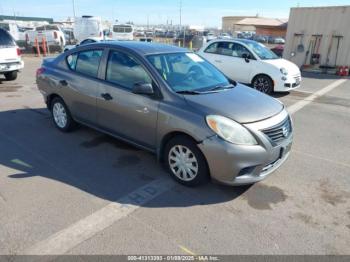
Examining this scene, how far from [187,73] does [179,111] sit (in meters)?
0.90

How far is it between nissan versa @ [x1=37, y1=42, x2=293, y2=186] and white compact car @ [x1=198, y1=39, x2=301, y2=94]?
4830 millimetres

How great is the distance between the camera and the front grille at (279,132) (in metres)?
3.31

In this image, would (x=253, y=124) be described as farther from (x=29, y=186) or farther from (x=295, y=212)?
(x=29, y=186)

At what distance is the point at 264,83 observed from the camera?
9055 millimetres

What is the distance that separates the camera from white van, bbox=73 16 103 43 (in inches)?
967

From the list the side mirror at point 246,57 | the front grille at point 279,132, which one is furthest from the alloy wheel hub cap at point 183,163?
the side mirror at point 246,57

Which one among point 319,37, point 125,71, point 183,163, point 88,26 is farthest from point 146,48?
point 88,26

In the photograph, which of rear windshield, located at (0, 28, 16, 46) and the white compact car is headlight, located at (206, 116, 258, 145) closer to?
the white compact car

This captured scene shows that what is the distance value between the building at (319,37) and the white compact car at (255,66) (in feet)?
23.2

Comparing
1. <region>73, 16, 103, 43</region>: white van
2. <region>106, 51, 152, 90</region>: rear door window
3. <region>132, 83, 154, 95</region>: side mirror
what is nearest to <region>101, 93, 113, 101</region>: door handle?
<region>106, 51, 152, 90</region>: rear door window

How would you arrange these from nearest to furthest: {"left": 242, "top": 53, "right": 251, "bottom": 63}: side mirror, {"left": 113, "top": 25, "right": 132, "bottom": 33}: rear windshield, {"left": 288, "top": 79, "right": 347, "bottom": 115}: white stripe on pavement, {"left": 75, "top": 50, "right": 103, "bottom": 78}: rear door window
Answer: {"left": 75, "top": 50, "right": 103, "bottom": 78}: rear door window → {"left": 288, "top": 79, "right": 347, "bottom": 115}: white stripe on pavement → {"left": 242, "top": 53, "right": 251, "bottom": 63}: side mirror → {"left": 113, "top": 25, "right": 132, "bottom": 33}: rear windshield

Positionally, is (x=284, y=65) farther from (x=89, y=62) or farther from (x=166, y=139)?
(x=166, y=139)

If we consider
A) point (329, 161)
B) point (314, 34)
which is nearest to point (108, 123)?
point (329, 161)

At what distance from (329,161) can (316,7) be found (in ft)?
45.5
